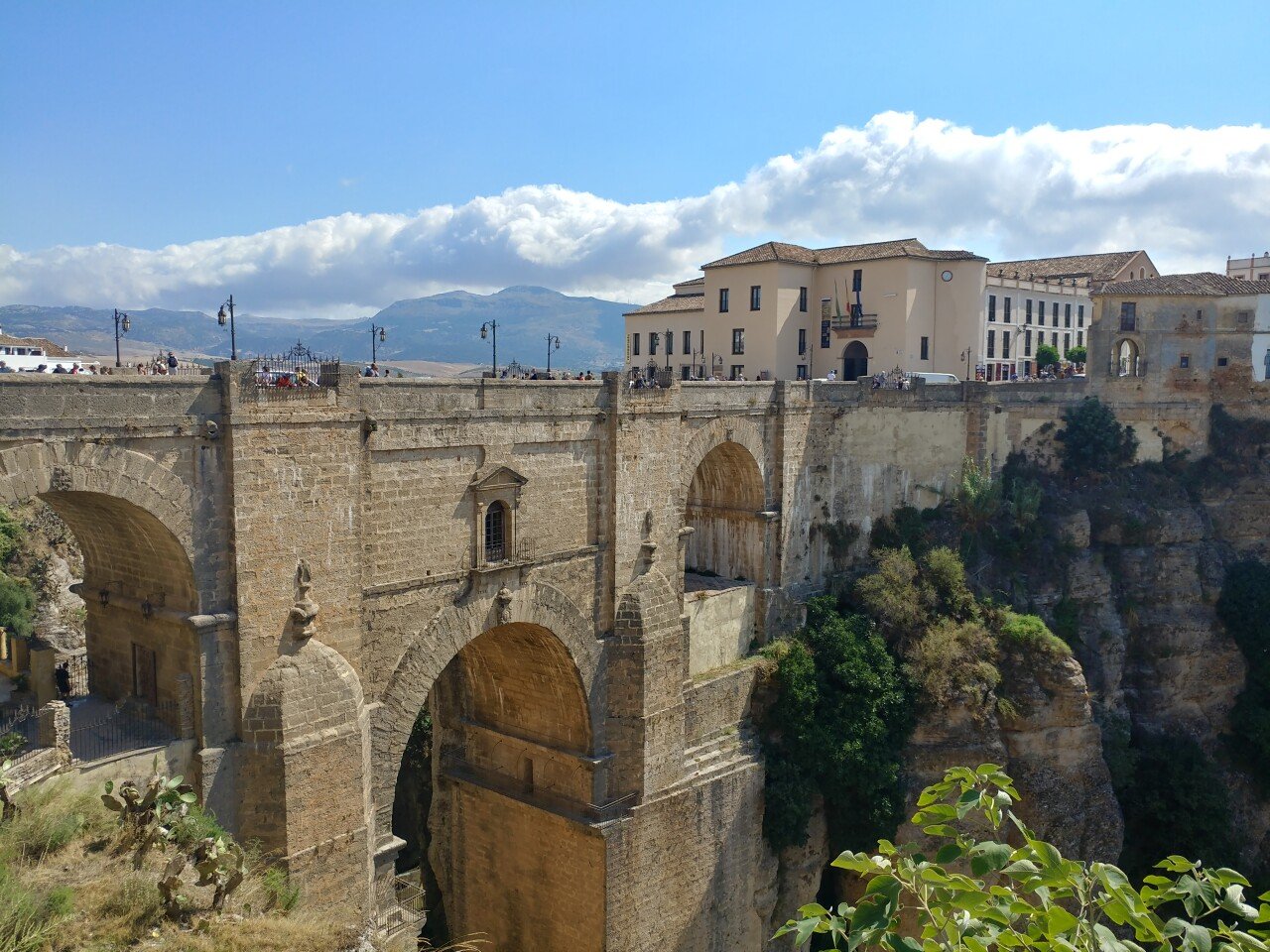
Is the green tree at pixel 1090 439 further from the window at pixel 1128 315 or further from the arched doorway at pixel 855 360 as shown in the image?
the arched doorway at pixel 855 360

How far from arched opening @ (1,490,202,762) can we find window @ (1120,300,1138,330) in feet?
115

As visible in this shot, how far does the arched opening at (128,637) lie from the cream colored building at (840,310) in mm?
28423

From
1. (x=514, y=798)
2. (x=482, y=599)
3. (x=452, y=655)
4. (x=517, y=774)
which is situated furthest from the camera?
(x=517, y=774)

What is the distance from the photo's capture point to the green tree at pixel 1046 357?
4700cm

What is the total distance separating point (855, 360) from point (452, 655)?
87.9 ft

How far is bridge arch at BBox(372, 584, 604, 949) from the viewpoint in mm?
22344

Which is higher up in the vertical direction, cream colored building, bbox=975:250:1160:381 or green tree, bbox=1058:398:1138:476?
cream colored building, bbox=975:250:1160:381

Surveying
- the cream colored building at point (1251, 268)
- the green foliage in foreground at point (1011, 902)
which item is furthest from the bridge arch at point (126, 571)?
the cream colored building at point (1251, 268)

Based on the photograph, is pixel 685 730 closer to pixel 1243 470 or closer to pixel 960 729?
pixel 960 729

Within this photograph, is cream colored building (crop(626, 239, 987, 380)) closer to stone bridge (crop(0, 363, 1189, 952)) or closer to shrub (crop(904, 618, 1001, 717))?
stone bridge (crop(0, 363, 1189, 952))

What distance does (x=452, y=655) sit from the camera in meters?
19.4

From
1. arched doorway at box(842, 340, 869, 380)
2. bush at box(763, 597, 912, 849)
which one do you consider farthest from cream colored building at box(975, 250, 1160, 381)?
bush at box(763, 597, 912, 849)

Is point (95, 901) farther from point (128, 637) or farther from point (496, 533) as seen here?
point (496, 533)

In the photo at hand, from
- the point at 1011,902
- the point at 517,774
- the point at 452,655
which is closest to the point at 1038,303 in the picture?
the point at 517,774
